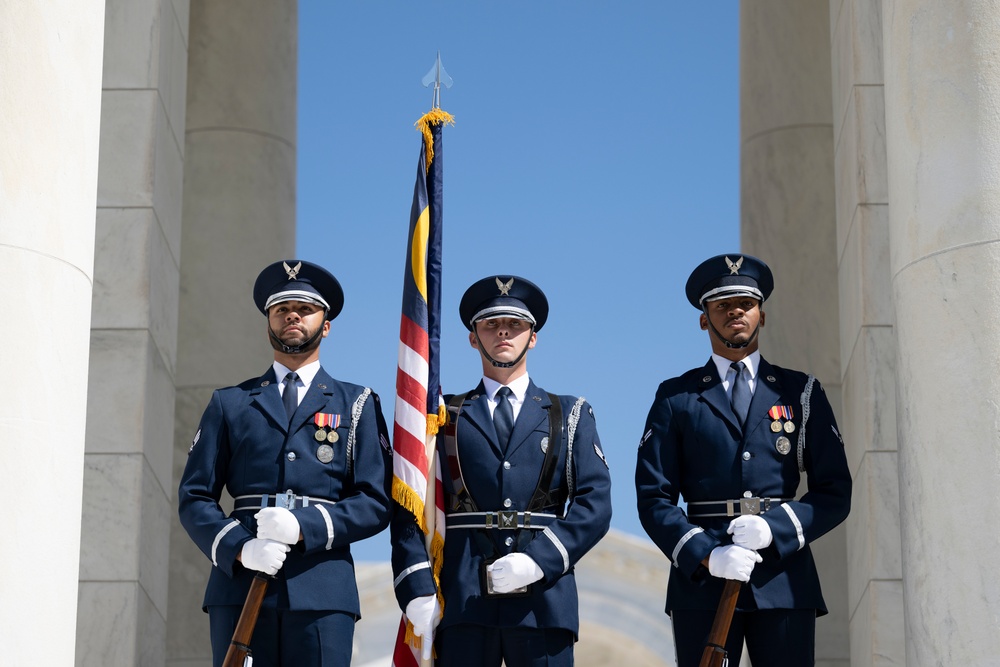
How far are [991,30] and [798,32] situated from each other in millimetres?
6795

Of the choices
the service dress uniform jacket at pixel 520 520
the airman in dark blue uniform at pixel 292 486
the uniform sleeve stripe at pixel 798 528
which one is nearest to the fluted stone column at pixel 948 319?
the uniform sleeve stripe at pixel 798 528

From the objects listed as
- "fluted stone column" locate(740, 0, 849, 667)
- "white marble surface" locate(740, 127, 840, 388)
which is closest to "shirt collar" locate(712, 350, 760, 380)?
"fluted stone column" locate(740, 0, 849, 667)

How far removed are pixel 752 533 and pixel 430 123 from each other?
379cm

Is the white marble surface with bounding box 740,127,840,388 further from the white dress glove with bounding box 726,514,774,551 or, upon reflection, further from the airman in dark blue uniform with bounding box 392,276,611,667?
the white dress glove with bounding box 726,514,774,551

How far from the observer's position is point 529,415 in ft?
37.9

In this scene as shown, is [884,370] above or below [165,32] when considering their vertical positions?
below

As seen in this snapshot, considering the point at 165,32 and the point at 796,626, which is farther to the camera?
the point at 165,32

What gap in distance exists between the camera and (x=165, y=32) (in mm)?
14398

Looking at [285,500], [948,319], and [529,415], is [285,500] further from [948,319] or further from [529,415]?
[948,319]

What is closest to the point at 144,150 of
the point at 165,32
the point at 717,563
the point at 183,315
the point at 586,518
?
the point at 165,32

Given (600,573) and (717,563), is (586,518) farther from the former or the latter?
(600,573)

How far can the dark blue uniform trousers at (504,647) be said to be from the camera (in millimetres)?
10984

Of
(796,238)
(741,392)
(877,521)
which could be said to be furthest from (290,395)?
(796,238)

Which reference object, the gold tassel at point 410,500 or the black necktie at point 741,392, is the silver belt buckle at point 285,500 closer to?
the gold tassel at point 410,500
